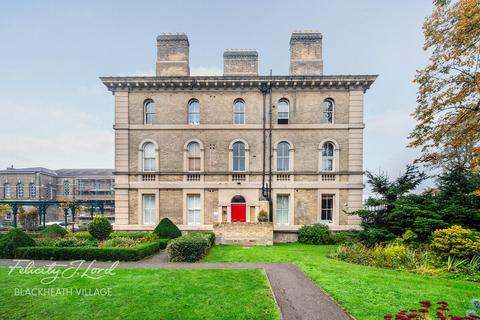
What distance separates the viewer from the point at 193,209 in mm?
17359

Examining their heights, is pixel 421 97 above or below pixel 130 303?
above

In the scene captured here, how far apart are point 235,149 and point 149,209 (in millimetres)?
8277

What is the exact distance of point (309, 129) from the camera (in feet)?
57.0

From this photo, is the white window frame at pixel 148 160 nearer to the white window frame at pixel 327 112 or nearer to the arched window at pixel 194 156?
the arched window at pixel 194 156

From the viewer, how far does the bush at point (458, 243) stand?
9.40 meters

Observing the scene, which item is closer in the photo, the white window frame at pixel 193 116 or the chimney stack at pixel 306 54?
the white window frame at pixel 193 116

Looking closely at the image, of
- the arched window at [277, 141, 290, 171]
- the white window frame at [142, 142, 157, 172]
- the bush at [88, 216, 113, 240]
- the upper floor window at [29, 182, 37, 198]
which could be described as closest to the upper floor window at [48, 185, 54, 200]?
the upper floor window at [29, 182, 37, 198]

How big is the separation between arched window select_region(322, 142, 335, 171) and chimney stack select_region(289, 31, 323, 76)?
6118mm

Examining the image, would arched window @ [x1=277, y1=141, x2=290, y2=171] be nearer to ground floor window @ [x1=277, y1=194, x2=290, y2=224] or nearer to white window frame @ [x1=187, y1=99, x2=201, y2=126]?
ground floor window @ [x1=277, y1=194, x2=290, y2=224]

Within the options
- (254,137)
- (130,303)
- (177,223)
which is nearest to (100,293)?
(130,303)

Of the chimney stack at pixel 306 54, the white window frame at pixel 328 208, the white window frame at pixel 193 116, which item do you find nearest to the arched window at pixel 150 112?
the white window frame at pixel 193 116

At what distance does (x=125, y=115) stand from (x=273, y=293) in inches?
650

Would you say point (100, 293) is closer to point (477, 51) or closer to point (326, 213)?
point (326, 213)

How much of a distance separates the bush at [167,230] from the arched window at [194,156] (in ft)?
14.2
